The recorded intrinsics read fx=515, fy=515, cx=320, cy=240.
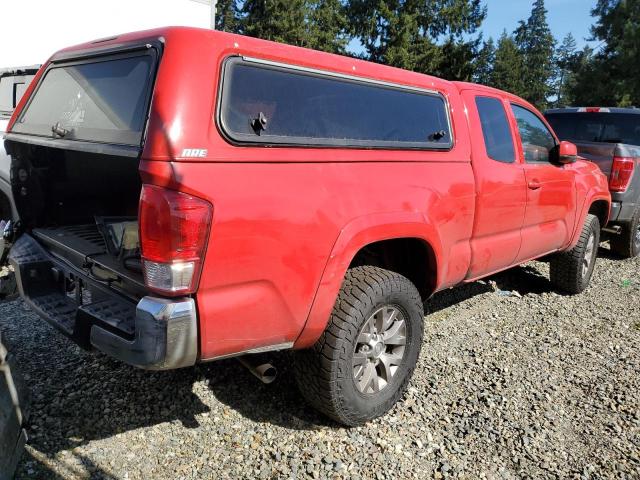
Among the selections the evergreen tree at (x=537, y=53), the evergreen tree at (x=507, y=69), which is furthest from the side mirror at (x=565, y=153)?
the evergreen tree at (x=537, y=53)

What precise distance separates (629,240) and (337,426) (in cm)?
587

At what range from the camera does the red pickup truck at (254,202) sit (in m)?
2.02

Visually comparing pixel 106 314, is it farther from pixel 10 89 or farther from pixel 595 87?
pixel 595 87

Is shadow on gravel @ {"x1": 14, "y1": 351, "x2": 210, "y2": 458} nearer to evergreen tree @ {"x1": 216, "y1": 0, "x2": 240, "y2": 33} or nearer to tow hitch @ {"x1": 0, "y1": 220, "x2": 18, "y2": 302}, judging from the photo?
tow hitch @ {"x1": 0, "y1": 220, "x2": 18, "y2": 302}

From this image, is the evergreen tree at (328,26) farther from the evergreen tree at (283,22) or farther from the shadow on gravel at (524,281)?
the shadow on gravel at (524,281)

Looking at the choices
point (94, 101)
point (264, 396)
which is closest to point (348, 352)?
point (264, 396)

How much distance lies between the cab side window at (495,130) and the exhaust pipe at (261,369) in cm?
214

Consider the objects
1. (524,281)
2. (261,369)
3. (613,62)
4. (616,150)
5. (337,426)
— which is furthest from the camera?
(613,62)

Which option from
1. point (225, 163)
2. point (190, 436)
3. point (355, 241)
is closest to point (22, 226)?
point (190, 436)

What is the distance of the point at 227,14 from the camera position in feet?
129

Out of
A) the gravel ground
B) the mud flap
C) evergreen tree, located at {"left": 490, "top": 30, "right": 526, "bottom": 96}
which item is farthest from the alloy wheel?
evergreen tree, located at {"left": 490, "top": 30, "right": 526, "bottom": 96}

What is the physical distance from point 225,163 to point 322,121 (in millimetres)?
634

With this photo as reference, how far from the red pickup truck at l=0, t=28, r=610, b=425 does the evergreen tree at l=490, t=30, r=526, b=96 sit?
59.5m

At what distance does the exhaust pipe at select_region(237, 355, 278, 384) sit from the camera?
2465 mm
